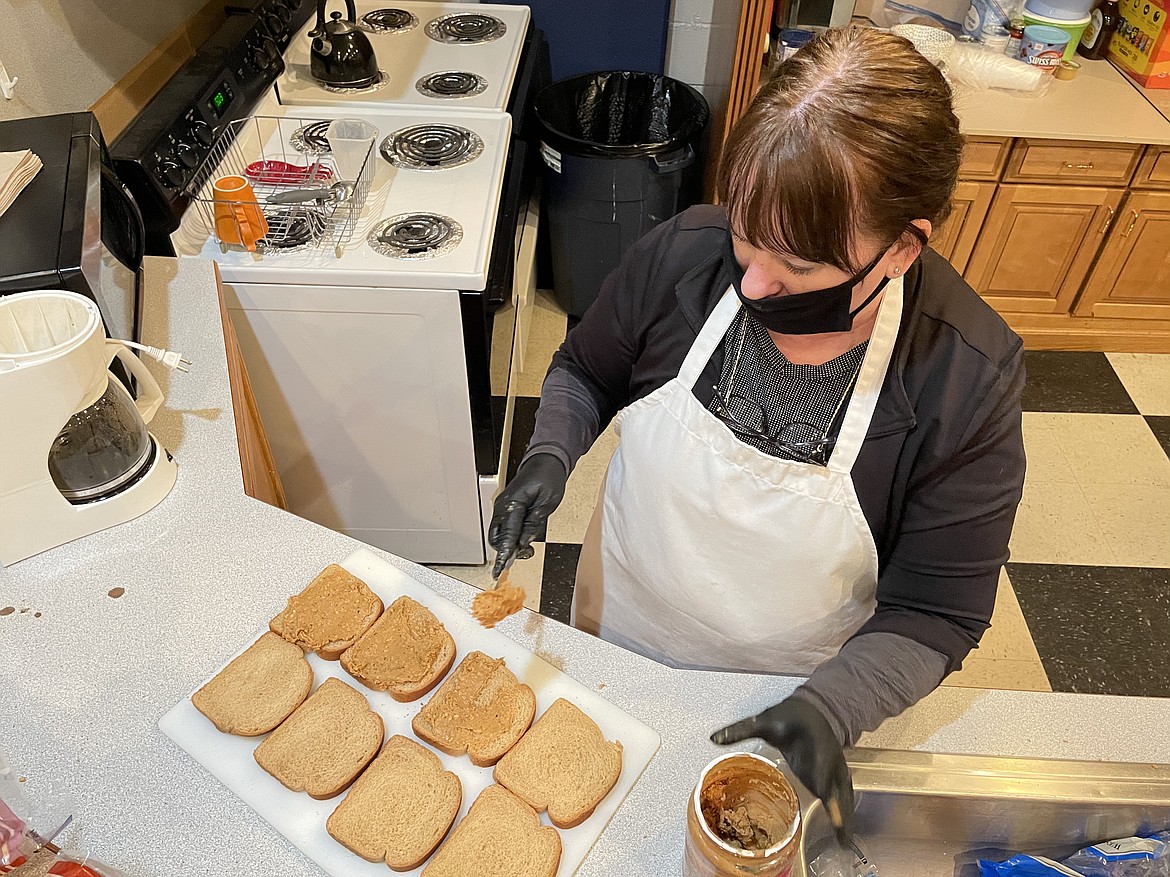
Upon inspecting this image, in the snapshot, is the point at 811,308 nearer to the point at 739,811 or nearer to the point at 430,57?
the point at 739,811

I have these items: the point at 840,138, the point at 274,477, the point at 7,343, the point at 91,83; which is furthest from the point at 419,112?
the point at 840,138

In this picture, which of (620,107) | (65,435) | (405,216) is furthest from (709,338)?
(620,107)

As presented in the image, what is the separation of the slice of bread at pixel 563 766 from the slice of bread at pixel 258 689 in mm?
248

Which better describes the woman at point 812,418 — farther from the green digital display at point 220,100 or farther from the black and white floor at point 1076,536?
the green digital display at point 220,100

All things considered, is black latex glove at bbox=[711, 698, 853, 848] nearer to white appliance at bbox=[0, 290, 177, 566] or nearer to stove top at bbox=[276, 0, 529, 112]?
white appliance at bbox=[0, 290, 177, 566]

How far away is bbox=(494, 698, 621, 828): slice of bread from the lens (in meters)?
0.85

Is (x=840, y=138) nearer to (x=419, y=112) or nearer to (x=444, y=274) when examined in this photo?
(x=444, y=274)

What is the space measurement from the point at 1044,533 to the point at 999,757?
156 cm

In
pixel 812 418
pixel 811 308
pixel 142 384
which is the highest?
Result: pixel 811 308

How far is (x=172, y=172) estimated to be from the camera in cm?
159

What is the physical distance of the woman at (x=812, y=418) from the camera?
2.52ft

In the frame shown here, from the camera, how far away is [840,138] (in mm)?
740

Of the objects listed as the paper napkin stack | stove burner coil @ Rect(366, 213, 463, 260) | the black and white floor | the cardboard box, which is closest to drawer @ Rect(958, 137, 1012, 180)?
the cardboard box

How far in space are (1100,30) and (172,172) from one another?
106 inches
